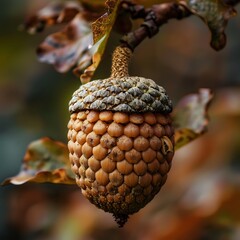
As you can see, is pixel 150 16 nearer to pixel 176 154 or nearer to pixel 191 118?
pixel 191 118

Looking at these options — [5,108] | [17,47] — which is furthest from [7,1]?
[5,108]

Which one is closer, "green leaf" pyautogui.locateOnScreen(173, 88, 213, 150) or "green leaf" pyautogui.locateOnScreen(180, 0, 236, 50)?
"green leaf" pyautogui.locateOnScreen(180, 0, 236, 50)

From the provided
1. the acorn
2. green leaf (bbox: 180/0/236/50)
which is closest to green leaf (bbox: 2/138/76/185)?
the acorn

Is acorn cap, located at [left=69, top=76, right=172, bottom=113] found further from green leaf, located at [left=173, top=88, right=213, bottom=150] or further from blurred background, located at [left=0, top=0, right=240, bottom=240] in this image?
blurred background, located at [left=0, top=0, right=240, bottom=240]

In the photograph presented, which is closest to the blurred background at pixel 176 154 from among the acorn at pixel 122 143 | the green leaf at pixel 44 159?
the green leaf at pixel 44 159

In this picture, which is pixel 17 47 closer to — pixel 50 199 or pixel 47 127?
pixel 47 127

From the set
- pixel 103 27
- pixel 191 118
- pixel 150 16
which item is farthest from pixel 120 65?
pixel 191 118

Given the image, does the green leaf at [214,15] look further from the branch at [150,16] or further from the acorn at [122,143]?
the acorn at [122,143]
